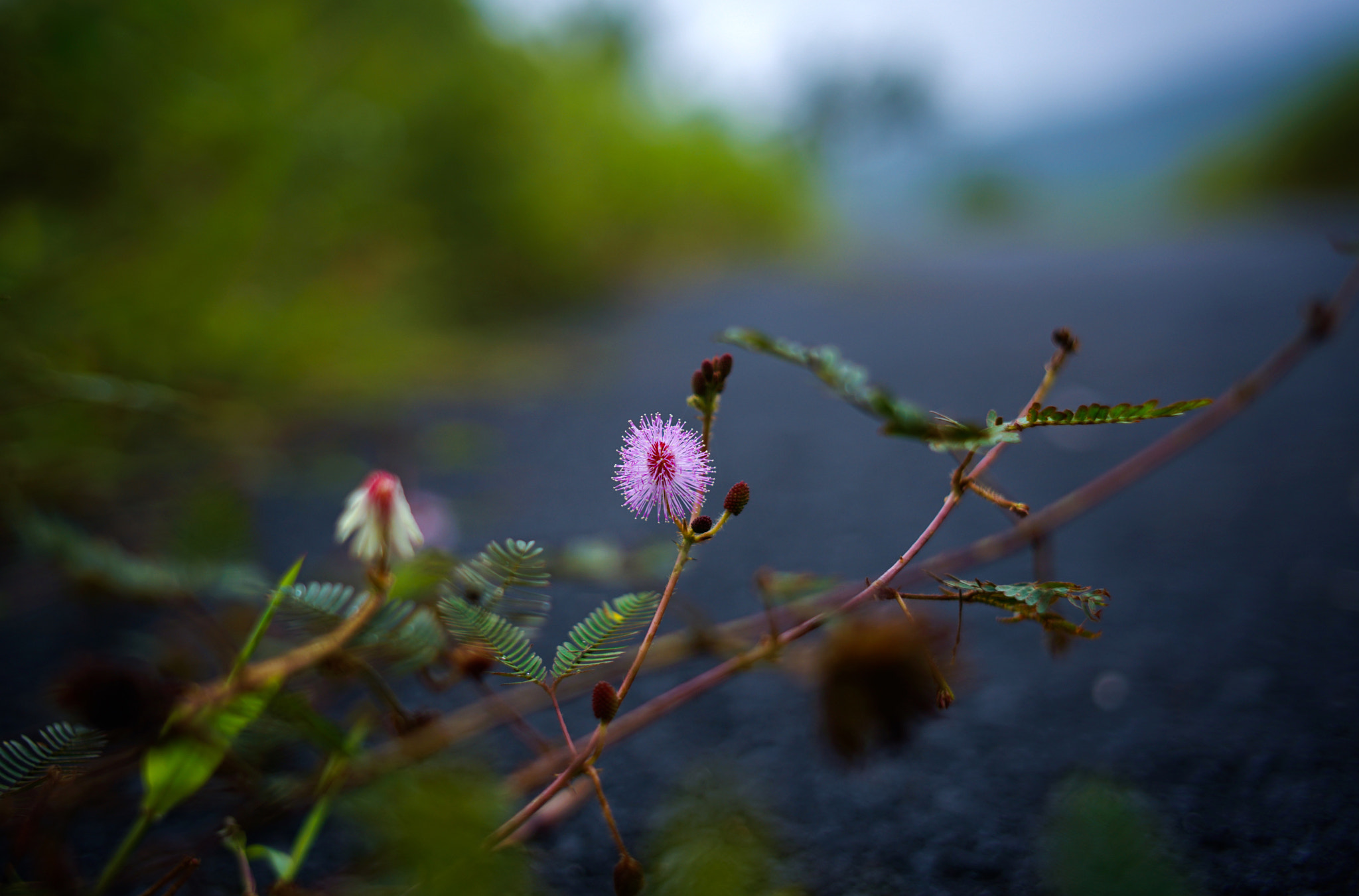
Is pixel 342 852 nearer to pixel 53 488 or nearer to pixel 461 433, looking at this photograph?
pixel 53 488

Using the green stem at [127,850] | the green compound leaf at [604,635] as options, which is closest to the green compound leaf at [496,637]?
the green compound leaf at [604,635]

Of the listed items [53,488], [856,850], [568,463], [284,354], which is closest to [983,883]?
[856,850]

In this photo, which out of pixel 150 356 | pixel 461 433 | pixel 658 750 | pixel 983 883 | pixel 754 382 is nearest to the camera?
pixel 983 883

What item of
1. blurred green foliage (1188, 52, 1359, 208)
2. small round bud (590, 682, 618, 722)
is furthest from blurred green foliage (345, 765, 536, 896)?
blurred green foliage (1188, 52, 1359, 208)

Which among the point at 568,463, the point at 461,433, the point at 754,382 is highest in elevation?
the point at 754,382

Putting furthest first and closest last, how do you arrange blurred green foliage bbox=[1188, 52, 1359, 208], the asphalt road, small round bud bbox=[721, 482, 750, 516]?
blurred green foliage bbox=[1188, 52, 1359, 208] → the asphalt road → small round bud bbox=[721, 482, 750, 516]

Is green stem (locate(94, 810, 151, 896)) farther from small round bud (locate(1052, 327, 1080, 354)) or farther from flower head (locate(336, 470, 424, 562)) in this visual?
small round bud (locate(1052, 327, 1080, 354))
